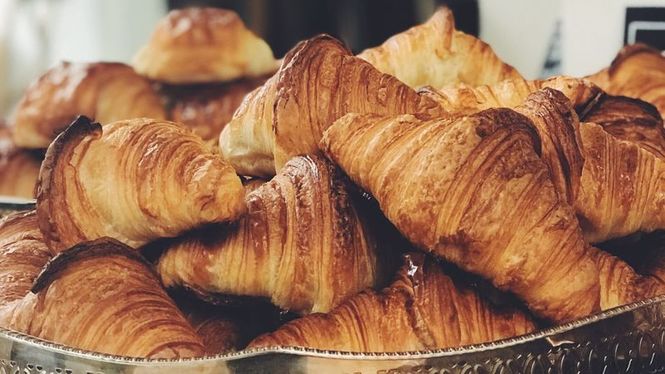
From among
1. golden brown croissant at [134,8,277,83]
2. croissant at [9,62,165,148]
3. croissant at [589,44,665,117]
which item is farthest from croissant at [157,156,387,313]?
golden brown croissant at [134,8,277,83]

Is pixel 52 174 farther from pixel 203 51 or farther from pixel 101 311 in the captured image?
pixel 203 51

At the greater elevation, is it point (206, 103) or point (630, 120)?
point (630, 120)

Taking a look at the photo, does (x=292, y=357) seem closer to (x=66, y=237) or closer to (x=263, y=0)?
(x=66, y=237)

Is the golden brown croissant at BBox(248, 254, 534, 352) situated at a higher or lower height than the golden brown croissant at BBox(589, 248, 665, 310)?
higher

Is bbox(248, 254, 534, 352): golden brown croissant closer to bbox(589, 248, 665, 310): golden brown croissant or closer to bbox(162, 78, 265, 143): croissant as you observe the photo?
bbox(589, 248, 665, 310): golden brown croissant

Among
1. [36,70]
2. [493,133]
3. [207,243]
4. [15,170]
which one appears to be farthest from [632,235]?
[36,70]

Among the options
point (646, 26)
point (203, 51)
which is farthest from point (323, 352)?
point (203, 51)

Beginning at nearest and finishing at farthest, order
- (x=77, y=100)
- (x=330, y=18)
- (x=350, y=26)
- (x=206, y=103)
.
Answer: (x=77, y=100), (x=206, y=103), (x=350, y=26), (x=330, y=18)
